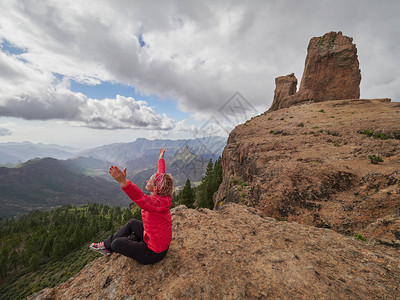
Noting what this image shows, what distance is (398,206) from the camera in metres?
7.58

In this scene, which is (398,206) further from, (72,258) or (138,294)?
(72,258)

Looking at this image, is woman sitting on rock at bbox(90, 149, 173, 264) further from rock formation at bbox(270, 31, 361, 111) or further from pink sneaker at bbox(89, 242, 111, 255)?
rock formation at bbox(270, 31, 361, 111)

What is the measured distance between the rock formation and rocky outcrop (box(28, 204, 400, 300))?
41.5 meters

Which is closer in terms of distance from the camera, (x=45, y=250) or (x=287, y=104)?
(x=287, y=104)

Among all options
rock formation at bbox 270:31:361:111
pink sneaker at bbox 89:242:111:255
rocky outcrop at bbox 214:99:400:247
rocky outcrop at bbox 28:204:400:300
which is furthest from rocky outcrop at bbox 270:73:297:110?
pink sneaker at bbox 89:242:111:255

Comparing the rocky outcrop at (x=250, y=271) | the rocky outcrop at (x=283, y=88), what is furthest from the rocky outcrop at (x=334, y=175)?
the rocky outcrop at (x=283, y=88)

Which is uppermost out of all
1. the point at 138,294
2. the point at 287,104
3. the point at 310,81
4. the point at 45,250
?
the point at 310,81

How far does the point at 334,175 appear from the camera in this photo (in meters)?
11.0

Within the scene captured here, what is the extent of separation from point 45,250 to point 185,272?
94.4m

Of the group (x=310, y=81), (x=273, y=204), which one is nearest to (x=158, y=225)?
(x=273, y=204)

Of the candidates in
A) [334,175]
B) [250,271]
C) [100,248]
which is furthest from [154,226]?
[334,175]

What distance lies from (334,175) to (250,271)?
993 centimetres

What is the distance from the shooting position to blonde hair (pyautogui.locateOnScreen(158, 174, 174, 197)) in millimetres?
4938

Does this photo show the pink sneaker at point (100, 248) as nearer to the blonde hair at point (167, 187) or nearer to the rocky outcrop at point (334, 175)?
the blonde hair at point (167, 187)
